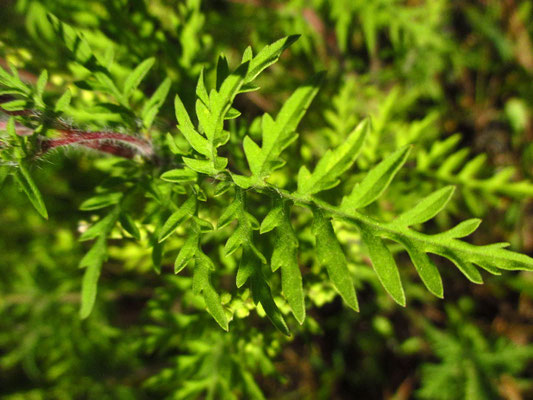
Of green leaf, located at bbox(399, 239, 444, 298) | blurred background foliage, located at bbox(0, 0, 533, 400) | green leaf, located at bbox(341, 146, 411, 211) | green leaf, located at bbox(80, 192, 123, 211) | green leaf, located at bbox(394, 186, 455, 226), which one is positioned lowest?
blurred background foliage, located at bbox(0, 0, 533, 400)

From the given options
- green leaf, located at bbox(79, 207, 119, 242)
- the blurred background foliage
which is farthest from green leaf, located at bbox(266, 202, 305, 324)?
the blurred background foliage

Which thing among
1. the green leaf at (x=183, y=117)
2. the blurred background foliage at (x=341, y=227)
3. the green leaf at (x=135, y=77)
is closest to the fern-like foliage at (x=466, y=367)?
the blurred background foliage at (x=341, y=227)

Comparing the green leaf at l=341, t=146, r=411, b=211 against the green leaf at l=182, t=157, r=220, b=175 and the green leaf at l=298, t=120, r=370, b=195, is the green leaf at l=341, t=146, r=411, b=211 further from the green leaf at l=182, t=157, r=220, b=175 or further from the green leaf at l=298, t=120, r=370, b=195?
the green leaf at l=182, t=157, r=220, b=175

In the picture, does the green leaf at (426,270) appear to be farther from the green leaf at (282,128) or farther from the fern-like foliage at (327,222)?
the green leaf at (282,128)

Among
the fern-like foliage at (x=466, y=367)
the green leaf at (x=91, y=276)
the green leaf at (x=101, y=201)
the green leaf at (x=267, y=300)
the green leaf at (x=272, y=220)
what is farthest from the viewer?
the fern-like foliage at (x=466, y=367)

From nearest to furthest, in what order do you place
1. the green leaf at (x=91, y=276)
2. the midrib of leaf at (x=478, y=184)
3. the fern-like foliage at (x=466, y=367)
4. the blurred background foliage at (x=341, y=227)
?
the green leaf at (x=91, y=276)
the midrib of leaf at (x=478, y=184)
the blurred background foliage at (x=341, y=227)
the fern-like foliage at (x=466, y=367)

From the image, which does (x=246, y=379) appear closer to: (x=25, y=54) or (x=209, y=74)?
(x=209, y=74)

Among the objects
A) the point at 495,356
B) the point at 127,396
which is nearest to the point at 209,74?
the point at 127,396
